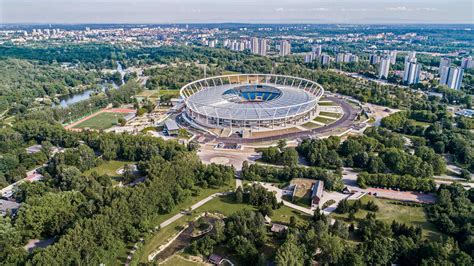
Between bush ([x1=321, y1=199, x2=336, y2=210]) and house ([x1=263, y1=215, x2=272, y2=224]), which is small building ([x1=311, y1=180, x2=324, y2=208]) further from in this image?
house ([x1=263, y1=215, x2=272, y2=224])

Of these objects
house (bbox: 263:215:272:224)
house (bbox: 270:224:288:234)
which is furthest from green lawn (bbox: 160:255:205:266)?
house (bbox: 263:215:272:224)

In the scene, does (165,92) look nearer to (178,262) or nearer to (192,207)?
(192,207)

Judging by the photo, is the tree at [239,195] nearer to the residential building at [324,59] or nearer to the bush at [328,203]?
the bush at [328,203]

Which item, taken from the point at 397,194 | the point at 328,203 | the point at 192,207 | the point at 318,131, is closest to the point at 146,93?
the point at 318,131

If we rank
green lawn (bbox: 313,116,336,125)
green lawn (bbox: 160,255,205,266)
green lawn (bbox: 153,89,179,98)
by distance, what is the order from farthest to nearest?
1. green lawn (bbox: 153,89,179,98)
2. green lawn (bbox: 313,116,336,125)
3. green lawn (bbox: 160,255,205,266)

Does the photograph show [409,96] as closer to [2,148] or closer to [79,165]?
[79,165]

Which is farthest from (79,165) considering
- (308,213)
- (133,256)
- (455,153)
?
(455,153)
